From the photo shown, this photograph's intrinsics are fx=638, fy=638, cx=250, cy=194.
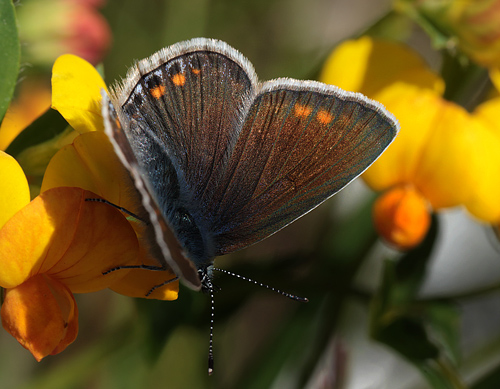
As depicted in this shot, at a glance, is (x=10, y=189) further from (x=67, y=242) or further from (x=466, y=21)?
(x=466, y=21)

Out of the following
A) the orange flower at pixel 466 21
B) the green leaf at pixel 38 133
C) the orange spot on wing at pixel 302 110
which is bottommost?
the green leaf at pixel 38 133

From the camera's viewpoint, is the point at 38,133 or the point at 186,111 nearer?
the point at 38,133

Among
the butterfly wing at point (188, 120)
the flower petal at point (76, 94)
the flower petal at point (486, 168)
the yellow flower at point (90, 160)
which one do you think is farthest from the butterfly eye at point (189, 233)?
the flower petal at point (486, 168)

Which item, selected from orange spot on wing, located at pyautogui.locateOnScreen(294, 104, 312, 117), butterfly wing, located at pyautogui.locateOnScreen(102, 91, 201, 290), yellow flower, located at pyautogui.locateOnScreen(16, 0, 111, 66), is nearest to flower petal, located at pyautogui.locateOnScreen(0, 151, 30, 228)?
butterfly wing, located at pyautogui.locateOnScreen(102, 91, 201, 290)

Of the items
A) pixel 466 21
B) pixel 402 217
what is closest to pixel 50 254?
pixel 402 217

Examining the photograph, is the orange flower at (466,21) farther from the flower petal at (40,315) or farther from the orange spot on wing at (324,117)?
the flower petal at (40,315)

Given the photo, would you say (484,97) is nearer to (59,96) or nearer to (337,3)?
(59,96)

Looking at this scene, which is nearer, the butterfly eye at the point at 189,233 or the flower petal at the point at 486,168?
the butterfly eye at the point at 189,233
